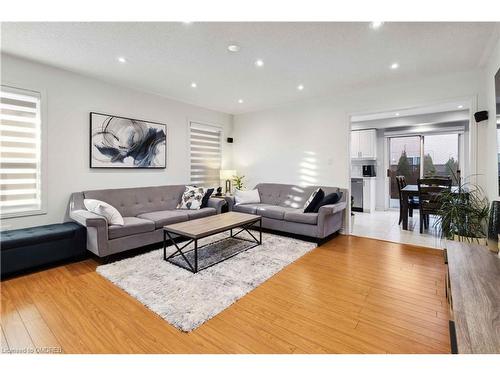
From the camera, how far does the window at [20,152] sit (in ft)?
9.87

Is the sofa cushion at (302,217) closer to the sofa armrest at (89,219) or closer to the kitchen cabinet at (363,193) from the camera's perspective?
the sofa armrest at (89,219)

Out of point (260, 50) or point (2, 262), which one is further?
point (260, 50)

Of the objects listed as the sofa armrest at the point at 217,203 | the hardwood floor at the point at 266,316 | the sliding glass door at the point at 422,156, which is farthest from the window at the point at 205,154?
the sliding glass door at the point at 422,156

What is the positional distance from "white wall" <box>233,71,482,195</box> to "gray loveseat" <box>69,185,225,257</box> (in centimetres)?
167

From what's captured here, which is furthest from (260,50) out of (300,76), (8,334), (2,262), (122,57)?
(2,262)

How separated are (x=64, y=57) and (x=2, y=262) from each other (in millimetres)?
2411

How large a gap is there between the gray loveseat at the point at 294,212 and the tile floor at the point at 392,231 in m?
0.72

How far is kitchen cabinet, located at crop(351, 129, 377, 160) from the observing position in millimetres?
6816

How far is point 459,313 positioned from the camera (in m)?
1.25

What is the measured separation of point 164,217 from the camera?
12.2ft

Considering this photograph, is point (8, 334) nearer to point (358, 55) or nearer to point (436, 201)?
point (358, 55)

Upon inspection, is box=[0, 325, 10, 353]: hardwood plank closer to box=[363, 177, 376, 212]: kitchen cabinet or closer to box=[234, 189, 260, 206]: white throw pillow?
box=[234, 189, 260, 206]: white throw pillow

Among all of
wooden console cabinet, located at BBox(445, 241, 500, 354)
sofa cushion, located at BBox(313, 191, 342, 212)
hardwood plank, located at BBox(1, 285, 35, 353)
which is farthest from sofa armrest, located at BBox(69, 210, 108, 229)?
wooden console cabinet, located at BBox(445, 241, 500, 354)

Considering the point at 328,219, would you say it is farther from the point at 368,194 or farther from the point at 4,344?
the point at 4,344
